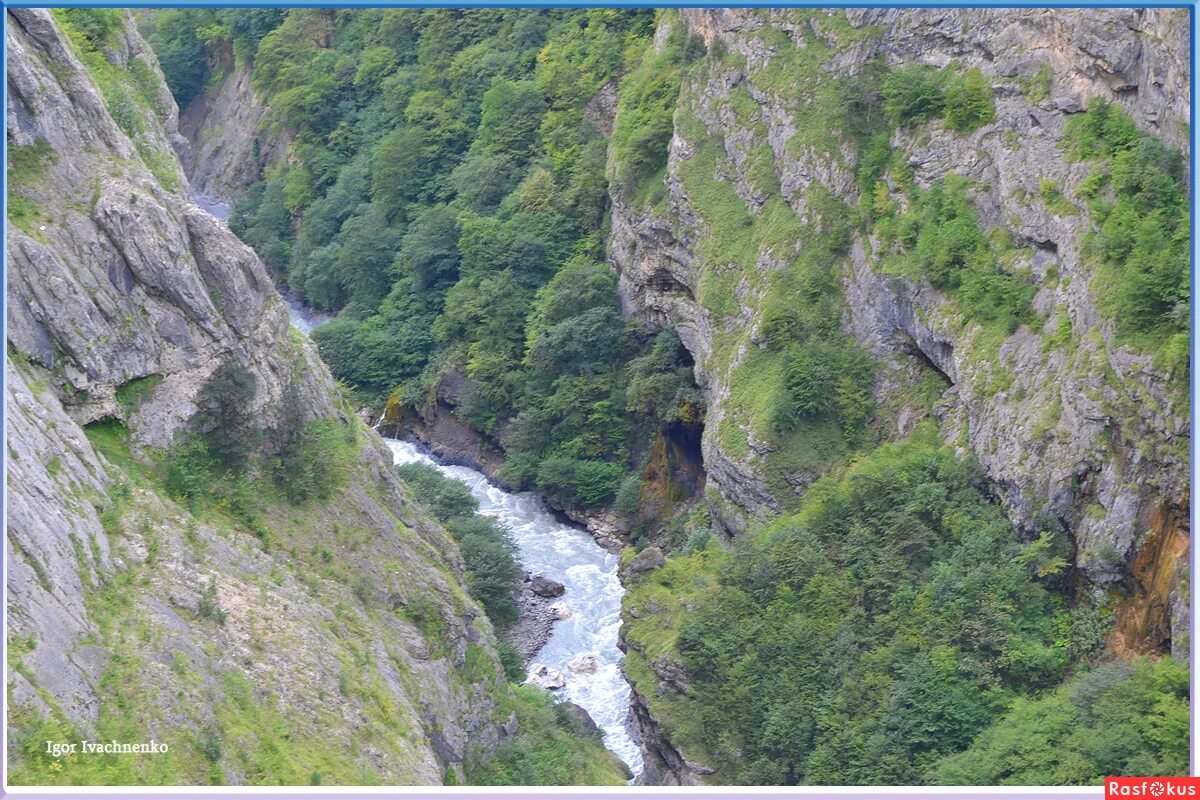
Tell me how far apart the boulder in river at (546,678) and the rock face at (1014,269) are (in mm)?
4859

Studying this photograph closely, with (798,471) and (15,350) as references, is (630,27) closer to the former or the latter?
(798,471)

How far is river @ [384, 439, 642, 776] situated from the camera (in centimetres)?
3406

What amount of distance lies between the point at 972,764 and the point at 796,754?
13.4 ft

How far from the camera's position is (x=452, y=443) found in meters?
48.5

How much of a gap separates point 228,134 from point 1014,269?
4183 cm

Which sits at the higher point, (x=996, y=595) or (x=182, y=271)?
(x=182, y=271)

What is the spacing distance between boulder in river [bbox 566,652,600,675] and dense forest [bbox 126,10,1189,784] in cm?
277

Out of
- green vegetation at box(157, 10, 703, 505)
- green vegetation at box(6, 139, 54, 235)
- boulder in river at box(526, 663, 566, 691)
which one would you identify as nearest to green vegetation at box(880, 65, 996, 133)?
green vegetation at box(157, 10, 703, 505)

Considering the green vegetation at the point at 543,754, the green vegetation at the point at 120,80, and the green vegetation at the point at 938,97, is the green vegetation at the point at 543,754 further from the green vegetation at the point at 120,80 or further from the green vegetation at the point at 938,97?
the green vegetation at the point at 938,97

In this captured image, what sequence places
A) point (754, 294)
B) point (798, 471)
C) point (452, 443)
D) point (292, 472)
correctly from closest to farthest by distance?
point (292, 472) < point (798, 471) < point (754, 294) < point (452, 443)

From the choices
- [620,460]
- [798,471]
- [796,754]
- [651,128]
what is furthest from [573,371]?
[796,754]

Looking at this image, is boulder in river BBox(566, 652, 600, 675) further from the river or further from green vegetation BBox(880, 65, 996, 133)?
green vegetation BBox(880, 65, 996, 133)

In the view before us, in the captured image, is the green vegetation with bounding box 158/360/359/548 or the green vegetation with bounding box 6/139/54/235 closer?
the green vegetation with bounding box 6/139/54/235

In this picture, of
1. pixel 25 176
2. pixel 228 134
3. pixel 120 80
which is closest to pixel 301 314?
pixel 228 134
